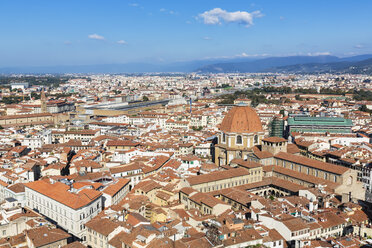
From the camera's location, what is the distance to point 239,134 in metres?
40.5

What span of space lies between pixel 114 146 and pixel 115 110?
1422 inches

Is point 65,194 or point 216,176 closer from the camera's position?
point 65,194

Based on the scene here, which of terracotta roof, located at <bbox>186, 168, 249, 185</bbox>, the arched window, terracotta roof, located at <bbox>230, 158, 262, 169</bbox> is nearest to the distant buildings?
the arched window

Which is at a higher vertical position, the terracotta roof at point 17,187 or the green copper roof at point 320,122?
the green copper roof at point 320,122

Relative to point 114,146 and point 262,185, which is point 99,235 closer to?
point 262,185

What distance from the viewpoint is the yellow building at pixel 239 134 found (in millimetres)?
40375

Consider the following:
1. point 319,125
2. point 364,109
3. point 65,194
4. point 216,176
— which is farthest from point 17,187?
point 364,109

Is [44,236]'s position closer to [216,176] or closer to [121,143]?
[216,176]

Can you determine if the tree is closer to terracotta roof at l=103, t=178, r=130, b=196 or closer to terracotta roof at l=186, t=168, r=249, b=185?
terracotta roof at l=186, t=168, r=249, b=185

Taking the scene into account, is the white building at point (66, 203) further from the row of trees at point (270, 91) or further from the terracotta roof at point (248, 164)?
the row of trees at point (270, 91)

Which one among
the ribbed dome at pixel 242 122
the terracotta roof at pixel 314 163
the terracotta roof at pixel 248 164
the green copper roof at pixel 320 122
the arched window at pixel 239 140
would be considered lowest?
the terracotta roof at pixel 248 164

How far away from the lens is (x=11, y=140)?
51406 millimetres

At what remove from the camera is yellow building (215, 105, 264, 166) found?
40375mm

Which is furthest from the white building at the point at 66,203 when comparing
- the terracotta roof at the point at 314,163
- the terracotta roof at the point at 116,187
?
the terracotta roof at the point at 314,163
